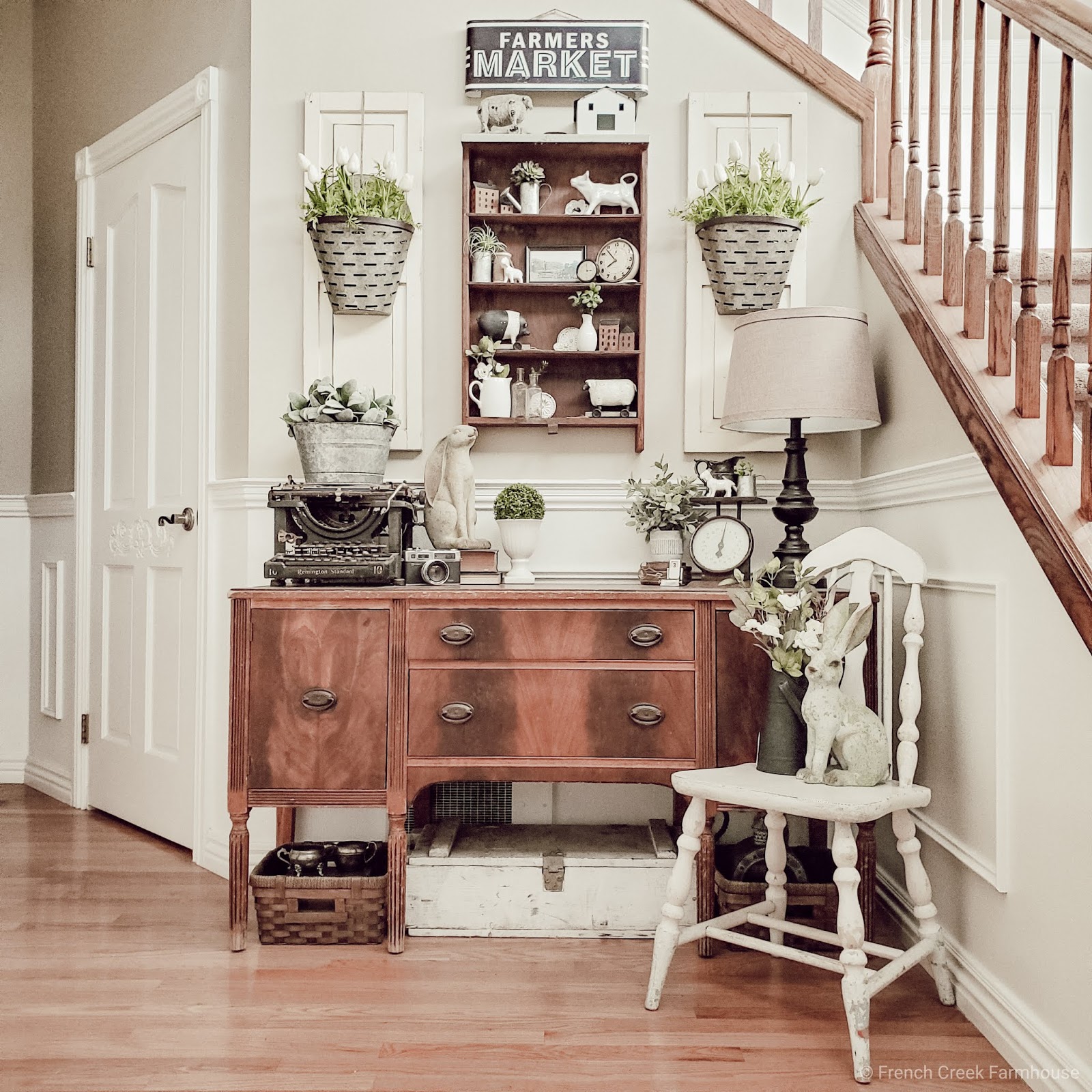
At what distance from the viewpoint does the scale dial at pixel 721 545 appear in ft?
→ 8.34

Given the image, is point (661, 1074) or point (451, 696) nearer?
point (661, 1074)

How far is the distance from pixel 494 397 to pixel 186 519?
3.43ft

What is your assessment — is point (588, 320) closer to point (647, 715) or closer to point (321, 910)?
point (647, 715)

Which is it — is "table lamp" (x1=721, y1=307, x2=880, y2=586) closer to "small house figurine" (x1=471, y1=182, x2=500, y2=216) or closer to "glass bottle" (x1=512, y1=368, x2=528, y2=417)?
"glass bottle" (x1=512, y1=368, x2=528, y2=417)

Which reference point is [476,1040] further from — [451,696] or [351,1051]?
[451,696]

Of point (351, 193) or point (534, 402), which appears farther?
point (534, 402)

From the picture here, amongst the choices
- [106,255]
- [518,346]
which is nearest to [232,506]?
[518,346]

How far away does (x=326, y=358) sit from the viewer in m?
2.83

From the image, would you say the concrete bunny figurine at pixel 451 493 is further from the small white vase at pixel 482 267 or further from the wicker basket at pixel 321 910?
the wicker basket at pixel 321 910

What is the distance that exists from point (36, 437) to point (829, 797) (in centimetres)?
332

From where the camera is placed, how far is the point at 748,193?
2664 millimetres

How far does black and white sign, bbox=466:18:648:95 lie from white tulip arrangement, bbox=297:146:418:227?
389 millimetres

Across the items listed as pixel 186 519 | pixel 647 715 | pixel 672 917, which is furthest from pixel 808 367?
pixel 186 519

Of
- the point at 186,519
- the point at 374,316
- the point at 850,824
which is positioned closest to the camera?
the point at 850,824
